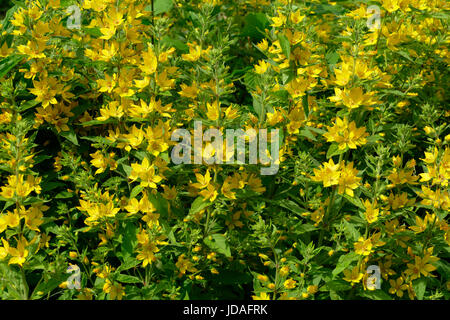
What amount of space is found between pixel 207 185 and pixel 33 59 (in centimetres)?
119

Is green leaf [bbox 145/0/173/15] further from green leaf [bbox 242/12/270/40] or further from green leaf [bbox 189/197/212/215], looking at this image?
green leaf [bbox 189/197/212/215]

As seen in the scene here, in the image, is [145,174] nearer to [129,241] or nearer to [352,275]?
[129,241]

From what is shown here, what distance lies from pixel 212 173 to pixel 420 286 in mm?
1096

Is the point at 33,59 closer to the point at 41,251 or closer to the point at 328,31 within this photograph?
the point at 41,251

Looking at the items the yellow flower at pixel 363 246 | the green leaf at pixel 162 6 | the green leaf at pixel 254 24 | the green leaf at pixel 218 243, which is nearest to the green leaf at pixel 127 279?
the green leaf at pixel 218 243

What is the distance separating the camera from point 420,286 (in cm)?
233

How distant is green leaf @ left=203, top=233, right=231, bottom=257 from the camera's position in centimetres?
221

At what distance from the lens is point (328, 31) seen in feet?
11.6

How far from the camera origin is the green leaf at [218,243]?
221 cm

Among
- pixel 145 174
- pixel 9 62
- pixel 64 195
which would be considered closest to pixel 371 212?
pixel 145 174

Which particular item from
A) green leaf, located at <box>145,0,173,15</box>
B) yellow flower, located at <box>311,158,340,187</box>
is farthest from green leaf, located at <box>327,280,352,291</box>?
green leaf, located at <box>145,0,173,15</box>

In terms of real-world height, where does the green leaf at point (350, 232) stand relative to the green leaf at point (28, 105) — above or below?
below

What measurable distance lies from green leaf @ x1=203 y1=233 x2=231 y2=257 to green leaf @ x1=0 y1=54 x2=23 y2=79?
4.35ft

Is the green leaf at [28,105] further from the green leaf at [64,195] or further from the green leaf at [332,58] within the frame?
the green leaf at [332,58]
